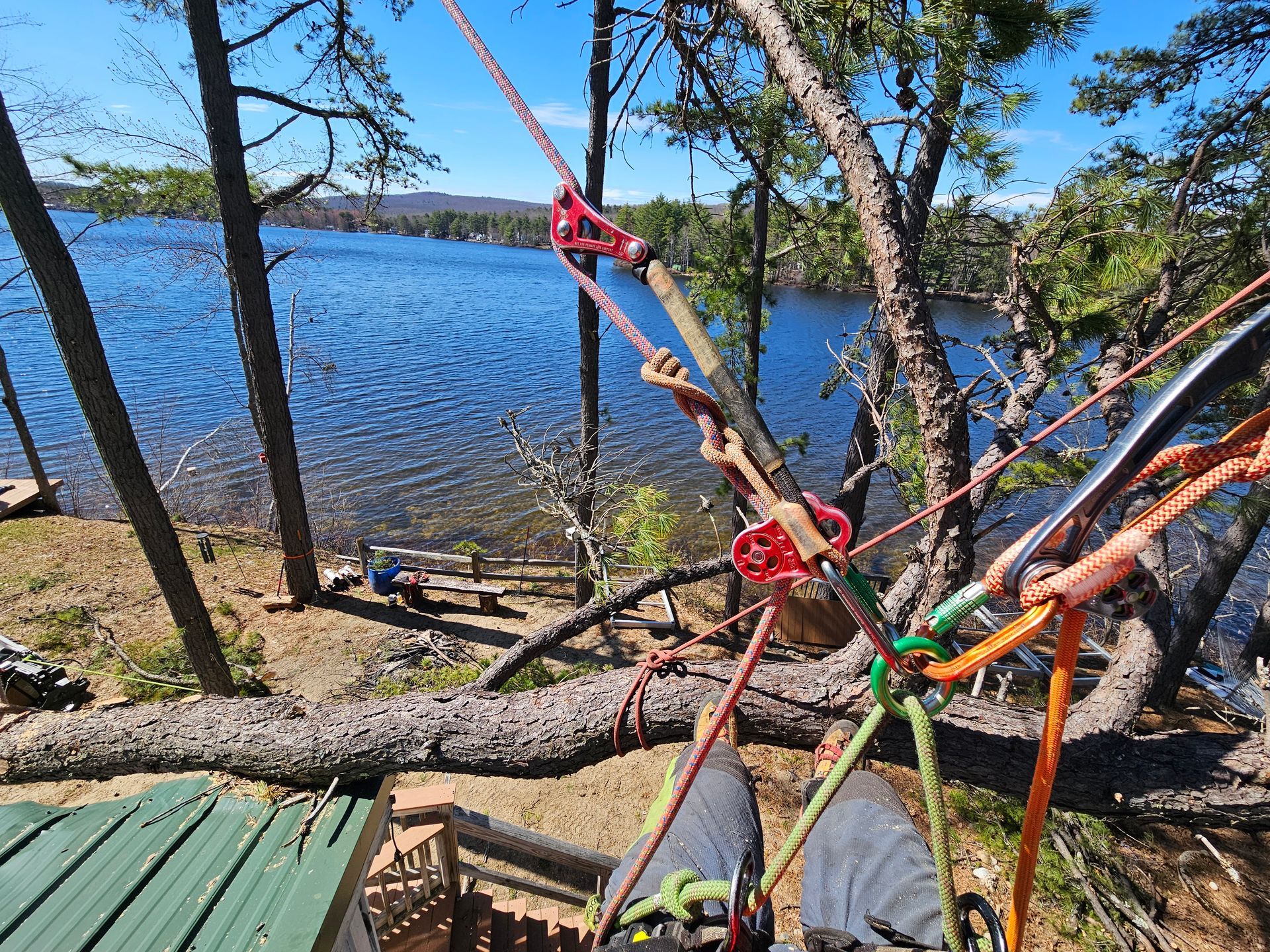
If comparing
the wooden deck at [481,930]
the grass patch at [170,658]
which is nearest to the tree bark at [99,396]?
the grass patch at [170,658]

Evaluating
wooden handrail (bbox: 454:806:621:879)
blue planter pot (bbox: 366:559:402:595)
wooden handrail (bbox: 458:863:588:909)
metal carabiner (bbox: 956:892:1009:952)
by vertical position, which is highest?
metal carabiner (bbox: 956:892:1009:952)

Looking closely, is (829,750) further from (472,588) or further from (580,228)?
(472,588)

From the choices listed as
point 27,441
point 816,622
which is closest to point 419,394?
point 27,441

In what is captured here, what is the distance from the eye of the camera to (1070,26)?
2.49 meters

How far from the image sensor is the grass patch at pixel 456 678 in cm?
616

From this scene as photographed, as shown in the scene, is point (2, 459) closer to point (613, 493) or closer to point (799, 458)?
point (613, 493)

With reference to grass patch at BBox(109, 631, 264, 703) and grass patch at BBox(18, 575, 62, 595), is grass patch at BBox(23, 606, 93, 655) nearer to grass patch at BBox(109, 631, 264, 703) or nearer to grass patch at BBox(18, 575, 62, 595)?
grass patch at BBox(109, 631, 264, 703)

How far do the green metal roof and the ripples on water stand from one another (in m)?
7.31

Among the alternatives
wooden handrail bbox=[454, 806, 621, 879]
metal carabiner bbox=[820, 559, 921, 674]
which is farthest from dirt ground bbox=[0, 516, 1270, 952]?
metal carabiner bbox=[820, 559, 921, 674]

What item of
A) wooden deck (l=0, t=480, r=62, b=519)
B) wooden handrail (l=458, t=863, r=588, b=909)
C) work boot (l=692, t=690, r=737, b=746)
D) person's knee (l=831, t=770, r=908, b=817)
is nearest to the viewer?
person's knee (l=831, t=770, r=908, b=817)

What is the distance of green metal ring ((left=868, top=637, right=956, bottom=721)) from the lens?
1.22 metres

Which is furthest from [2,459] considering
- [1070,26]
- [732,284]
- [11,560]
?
[1070,26]

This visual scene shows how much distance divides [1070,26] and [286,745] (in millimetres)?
5079

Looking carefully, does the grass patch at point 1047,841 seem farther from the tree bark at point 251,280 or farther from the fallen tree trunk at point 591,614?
→ the tree bark at point 251,280
